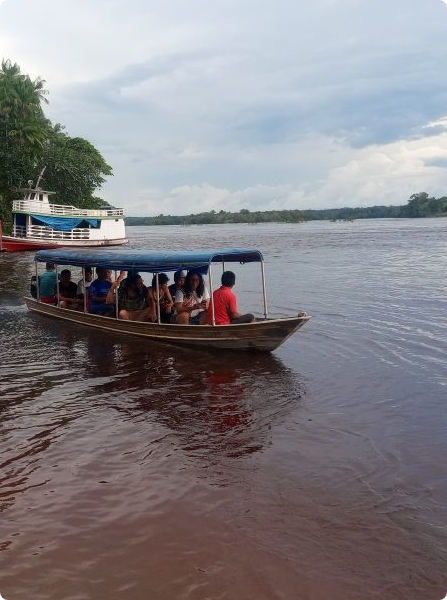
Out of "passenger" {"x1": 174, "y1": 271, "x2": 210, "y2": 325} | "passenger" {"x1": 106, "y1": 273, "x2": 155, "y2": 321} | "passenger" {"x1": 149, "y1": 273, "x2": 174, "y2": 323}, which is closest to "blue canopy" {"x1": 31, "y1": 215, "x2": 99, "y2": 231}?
"passenger" {"x1": 106, "y1": 273, "x2": 155, "y2": 321}

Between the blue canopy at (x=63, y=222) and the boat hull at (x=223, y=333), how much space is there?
24.7 m

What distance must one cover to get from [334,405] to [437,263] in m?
21.0

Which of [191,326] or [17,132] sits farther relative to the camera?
[17,132]

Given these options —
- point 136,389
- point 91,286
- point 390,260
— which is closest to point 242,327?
point 136,389

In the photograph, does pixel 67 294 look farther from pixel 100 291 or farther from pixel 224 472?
pixel 224 472

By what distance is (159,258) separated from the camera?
10.3 m

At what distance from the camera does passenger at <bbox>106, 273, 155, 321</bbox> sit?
1139cm

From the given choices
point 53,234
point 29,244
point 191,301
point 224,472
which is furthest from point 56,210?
point 224,472

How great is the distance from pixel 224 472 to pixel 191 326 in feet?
15.7

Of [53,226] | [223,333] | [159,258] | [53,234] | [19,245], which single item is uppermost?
[53,226]

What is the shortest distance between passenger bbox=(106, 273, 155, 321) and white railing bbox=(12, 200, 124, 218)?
2470 centimetres

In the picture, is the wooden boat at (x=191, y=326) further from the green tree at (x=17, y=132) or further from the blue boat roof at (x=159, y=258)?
the green tree at (x=17, y=132)

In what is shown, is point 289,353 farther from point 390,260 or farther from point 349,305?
point 390,260

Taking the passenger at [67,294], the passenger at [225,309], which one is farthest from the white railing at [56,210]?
the passenger at [225,309]
